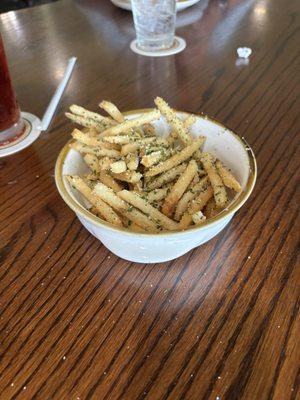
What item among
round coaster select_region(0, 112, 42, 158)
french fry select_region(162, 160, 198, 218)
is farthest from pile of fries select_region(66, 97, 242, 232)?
round coaster select_region(0, 112, 42, 158)

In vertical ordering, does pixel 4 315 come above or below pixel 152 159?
below

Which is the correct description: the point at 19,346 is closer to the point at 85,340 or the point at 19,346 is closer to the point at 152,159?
the point at 85,340

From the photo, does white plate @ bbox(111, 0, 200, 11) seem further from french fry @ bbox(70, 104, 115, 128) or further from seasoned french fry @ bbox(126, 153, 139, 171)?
seasoned french fry @ bbox(126, 153, 139, 171)

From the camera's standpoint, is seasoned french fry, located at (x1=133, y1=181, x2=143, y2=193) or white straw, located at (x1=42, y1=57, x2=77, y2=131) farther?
white straw, located at (x1=42, y1=57, x2=77, y2=131)

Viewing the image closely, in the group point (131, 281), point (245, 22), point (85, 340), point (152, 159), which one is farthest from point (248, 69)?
point (85, 340)

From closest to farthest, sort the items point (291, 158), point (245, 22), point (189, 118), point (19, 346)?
point (19, 346), point (189, 118), point (291, 158), point (245, 22)

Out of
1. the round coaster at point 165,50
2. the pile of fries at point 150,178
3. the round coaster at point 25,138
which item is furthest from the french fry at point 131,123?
the round coaster at point 165,50

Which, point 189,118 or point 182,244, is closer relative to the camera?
point 182,244
